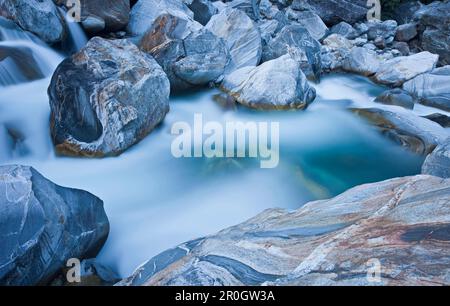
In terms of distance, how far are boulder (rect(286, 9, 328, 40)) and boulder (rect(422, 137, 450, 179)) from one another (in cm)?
966

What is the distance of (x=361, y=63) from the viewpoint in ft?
33.6

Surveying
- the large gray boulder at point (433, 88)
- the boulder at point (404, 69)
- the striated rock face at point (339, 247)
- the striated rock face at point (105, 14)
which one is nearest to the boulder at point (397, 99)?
the large gray boulder at point (433, 88)

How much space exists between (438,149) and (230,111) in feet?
12.9

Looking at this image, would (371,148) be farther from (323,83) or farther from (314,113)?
(323,83)

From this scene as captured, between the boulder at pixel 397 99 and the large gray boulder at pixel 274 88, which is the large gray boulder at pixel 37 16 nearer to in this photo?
the large gray boulder at pixel 274 88

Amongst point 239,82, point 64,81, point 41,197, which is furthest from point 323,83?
point 41,197

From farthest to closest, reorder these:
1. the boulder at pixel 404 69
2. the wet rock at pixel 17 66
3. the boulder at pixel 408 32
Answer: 1. the boulder at pixel 408 32
2. the boulder at pixel 404 69
3. the wet rock at pixel 17 66

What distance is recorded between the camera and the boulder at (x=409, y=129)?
17.9 ft

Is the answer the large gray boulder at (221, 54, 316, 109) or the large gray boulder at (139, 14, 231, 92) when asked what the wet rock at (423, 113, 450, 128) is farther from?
the large gray boulder at (139, 14, 231, 92)

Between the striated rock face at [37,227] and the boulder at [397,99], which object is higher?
the striated rock face at [37,227]

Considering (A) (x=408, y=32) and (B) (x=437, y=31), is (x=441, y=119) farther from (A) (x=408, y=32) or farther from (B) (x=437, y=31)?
(A) (x=408, y=32)

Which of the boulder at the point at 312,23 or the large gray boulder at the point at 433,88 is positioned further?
the boulder at the point at 312,23

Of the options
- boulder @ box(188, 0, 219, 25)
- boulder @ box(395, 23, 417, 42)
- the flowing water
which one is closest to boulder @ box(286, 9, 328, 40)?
boulder @ box(395, 23, 417, 42)

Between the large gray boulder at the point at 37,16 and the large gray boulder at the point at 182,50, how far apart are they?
5.75 feet
